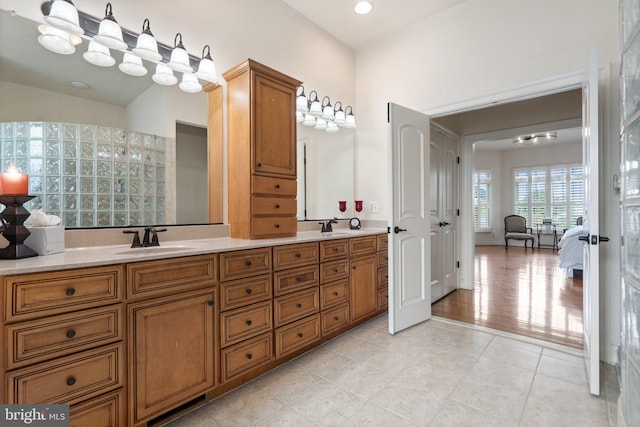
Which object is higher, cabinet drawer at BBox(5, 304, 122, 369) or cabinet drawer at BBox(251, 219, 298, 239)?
cabinet drawer at BBox(251, 219, 298, 239)

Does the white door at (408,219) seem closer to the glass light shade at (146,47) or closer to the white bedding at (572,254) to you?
the glass light shade at (146,47)

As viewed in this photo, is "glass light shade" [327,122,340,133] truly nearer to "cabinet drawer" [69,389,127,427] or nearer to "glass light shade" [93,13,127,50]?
"glass light shade" [93,13,127,50]

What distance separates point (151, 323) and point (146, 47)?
5.62ft

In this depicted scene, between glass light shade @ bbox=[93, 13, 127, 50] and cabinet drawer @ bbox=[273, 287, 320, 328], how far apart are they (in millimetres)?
1907

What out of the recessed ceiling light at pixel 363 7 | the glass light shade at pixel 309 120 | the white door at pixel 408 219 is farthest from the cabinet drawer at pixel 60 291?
the recessed ceiling light at pixel 363 7

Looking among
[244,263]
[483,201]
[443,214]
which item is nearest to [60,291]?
[244,263]

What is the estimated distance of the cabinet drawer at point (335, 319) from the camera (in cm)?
240

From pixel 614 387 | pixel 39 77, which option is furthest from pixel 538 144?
pixel 39 77

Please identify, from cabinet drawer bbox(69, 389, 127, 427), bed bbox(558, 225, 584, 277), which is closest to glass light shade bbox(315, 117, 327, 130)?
cabinet drawer bbox(69, 389, 127, 427)

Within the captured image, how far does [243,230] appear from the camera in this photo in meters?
2.27

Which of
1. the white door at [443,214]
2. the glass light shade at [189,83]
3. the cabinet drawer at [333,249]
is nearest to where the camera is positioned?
the glass light shade at [189,83]

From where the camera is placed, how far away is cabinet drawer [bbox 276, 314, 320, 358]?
6.74 ft

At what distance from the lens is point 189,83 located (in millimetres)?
2221

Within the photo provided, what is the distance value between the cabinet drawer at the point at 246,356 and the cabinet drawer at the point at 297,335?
86 millimetres
